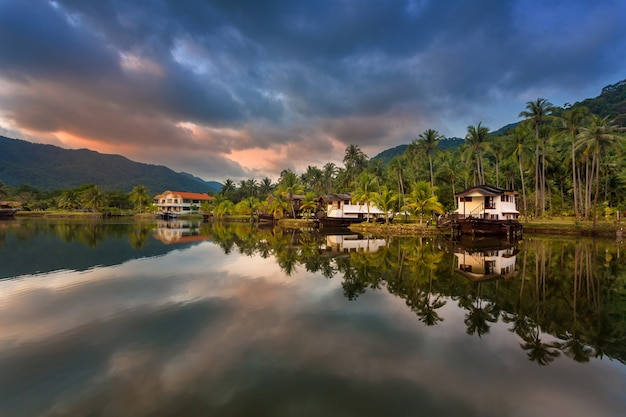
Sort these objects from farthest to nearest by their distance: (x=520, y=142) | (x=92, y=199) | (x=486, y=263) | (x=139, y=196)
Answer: (x=139, y=196)
(x=92, y=199)
(x=520, y=142)
(x=486, y=263)

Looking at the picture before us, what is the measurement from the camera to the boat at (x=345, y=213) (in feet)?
171

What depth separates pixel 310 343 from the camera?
787 cm

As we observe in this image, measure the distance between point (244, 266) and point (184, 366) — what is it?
1192cm

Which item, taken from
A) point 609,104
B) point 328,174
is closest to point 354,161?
point 328,174

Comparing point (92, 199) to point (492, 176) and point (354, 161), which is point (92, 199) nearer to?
point (354, 161)

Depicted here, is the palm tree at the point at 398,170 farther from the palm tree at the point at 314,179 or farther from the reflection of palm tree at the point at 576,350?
the reflection of palm tree at the point at 576,350

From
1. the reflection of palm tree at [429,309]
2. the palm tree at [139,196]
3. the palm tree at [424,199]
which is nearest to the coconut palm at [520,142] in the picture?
the palm tree at [424,199]

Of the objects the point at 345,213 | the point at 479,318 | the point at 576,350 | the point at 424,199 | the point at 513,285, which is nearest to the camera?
the point at 576,350

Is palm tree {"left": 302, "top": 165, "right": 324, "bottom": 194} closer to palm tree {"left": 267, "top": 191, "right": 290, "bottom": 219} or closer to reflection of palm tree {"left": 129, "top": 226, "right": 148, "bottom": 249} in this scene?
palm tree {"left": 267, "top": 191, "right": 290, "bottom": 219}

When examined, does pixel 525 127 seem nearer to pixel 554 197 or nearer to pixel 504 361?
pixel 554 197

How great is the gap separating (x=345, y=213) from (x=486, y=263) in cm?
3699

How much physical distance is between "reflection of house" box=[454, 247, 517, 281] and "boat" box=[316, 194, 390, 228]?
2769cm

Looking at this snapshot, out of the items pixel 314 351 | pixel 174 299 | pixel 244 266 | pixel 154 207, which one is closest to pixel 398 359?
pixel 314 351

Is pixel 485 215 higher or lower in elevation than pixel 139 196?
lower
